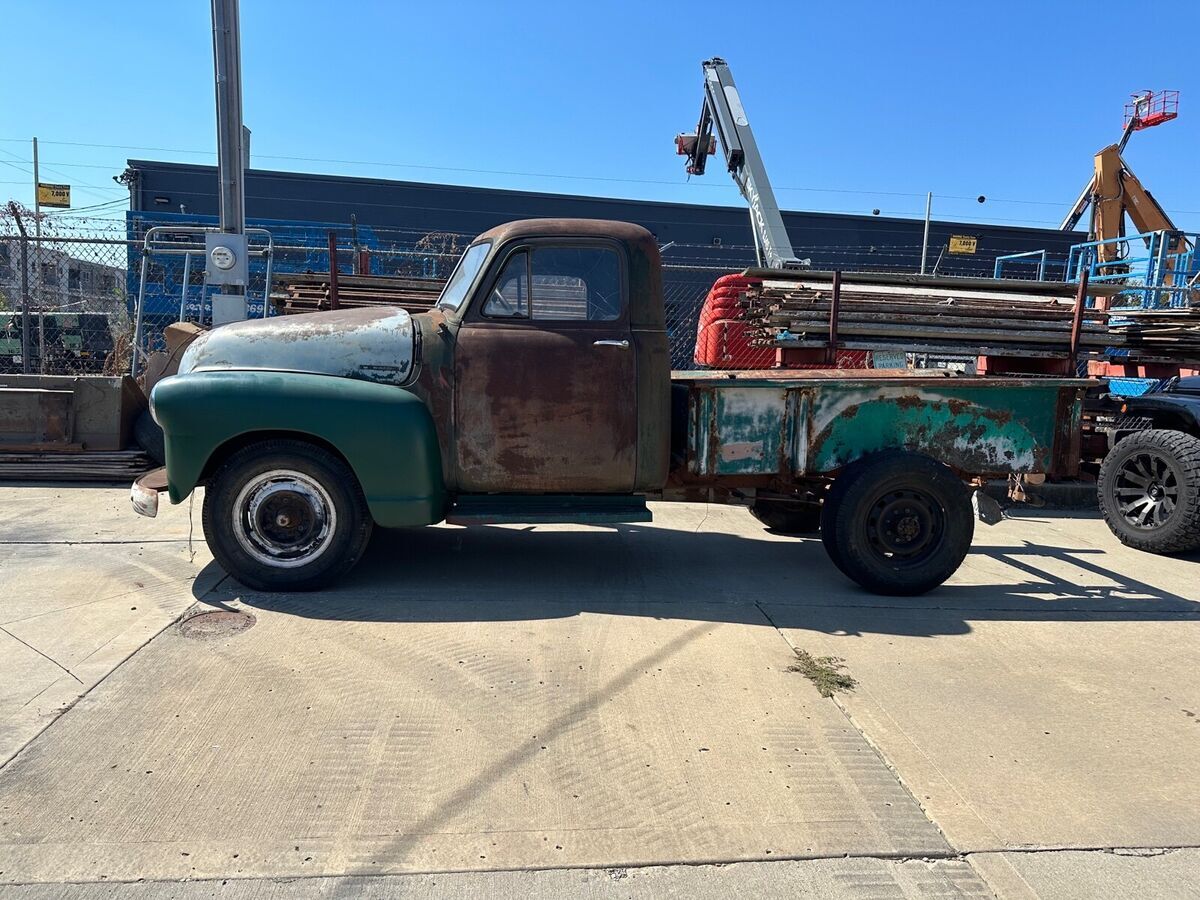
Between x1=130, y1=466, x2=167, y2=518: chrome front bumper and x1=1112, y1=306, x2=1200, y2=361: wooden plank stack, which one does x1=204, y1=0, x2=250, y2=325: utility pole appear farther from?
x1=1112, y1=306, x2=1200, y2=361: wooden plank stack

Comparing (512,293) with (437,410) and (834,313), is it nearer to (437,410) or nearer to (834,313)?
(437,410)

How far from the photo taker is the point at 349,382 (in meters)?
4.53

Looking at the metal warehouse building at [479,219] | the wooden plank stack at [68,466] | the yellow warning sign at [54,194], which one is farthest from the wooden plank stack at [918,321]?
the yellow warning sign at [54,194]

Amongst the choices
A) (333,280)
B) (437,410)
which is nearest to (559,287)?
(437,410)

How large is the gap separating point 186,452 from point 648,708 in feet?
9.62

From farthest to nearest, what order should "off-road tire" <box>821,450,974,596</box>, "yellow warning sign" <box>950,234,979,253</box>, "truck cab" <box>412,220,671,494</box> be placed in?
"yellow warning sign" <box>950,234,979,253</box> < "off-road tire" <box>821,450,974,596</box> < "truck cab" <box>412,220,671,494</box>

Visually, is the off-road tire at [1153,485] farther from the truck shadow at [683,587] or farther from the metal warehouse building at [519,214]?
the metal warehouse building at [519,214]

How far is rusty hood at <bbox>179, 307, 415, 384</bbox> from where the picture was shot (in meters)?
4.60

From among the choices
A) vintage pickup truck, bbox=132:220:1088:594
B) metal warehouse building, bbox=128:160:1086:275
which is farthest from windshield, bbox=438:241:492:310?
metal warehouse building, bbox=128:160:1086:275

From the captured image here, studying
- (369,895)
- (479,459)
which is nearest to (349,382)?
(479,459)

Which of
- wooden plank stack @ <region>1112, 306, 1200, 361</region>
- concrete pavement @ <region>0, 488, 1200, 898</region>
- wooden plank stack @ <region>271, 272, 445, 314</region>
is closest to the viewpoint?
concrete pavement @ <region>0, 488, 1200, 898</region>

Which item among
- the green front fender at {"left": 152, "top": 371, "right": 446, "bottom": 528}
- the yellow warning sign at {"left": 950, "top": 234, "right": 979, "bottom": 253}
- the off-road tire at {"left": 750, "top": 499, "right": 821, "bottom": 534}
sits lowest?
the off-road tire at {"left": 750, "top": 499, "right": 821, "bottom": 534}

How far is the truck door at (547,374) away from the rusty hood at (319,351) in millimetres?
371

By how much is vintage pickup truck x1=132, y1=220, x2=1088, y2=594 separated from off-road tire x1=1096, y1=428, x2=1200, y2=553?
1.68 metres
